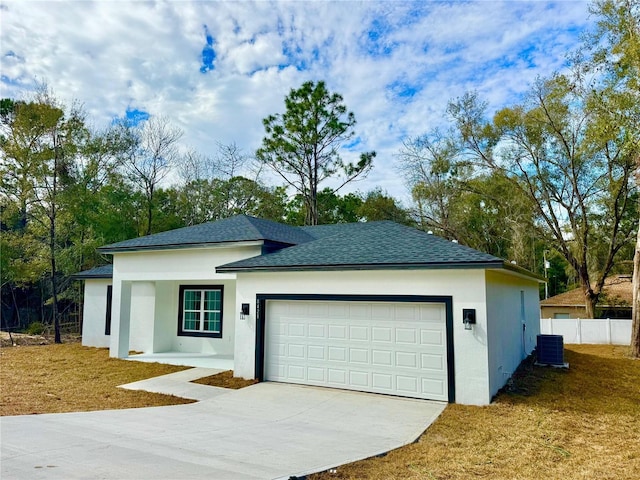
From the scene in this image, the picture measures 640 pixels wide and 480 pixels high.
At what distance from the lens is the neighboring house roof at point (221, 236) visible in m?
12.0

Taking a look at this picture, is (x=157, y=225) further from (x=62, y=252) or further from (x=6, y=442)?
(x=6, y=442)

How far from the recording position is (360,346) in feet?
29.9

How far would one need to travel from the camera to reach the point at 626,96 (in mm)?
14648

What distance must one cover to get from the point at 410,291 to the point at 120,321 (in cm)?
961

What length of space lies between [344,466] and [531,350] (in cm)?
1229

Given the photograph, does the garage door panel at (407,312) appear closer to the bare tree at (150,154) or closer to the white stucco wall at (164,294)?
the white stucco wall at (164,294)

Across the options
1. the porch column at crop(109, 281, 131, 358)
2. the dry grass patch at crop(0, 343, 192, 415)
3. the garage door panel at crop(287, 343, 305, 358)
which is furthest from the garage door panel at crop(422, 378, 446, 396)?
the porch column at crop(109, 281, 131, 358)

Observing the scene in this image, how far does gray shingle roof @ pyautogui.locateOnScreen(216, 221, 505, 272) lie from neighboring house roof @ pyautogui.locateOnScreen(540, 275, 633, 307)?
18947 millimetres

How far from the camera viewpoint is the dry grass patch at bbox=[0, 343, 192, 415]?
802 centimetres

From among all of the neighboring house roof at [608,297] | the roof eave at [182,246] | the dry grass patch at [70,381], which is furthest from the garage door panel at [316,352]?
the neighboring house roof at [608,297]

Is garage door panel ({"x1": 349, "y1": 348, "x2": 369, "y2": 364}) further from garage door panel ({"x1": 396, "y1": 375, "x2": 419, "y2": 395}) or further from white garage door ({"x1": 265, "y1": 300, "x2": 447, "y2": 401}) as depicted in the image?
garage door panel ({"x1": 396, "y1": 375, "x2": 419, "y2": 395})

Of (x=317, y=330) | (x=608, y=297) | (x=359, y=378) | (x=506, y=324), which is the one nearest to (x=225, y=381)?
(x=317, y=330)

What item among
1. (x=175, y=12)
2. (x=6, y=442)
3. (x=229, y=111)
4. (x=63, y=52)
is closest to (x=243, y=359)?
(x=6, y=442)

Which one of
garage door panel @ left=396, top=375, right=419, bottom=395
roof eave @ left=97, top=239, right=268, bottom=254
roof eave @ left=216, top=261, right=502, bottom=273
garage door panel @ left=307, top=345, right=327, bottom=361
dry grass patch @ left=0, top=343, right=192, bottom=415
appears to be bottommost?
dry grass patch @ left=0, top=343, right=192, bottom=415
